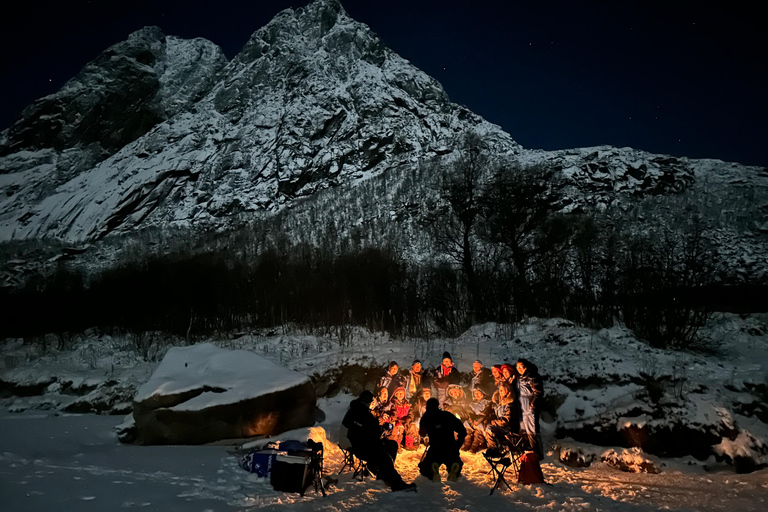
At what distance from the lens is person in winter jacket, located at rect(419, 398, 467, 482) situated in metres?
7.23

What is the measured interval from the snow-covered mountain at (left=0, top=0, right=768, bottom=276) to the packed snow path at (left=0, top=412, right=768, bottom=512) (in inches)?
1946

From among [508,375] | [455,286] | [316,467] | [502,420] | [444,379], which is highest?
[455,286]

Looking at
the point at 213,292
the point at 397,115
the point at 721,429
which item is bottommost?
the point at 721,429

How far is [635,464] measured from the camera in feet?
25.1

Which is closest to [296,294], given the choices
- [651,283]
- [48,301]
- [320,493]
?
[48,301]

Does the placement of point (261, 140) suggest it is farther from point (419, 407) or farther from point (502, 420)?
point (502, 420)

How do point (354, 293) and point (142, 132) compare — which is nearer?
point (354, 293)

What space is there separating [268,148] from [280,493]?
116110 mm

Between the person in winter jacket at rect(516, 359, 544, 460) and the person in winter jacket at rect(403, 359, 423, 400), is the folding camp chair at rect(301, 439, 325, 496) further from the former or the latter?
the person in winter jacket at rect(403, 359, 423, 400)

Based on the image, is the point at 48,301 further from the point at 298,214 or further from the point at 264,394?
the point at 298,214

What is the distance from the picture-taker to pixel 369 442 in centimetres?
723

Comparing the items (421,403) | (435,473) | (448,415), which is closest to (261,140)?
(421,403)

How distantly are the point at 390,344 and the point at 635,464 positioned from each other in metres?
9.61

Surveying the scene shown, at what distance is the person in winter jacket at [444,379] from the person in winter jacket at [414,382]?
39cm
